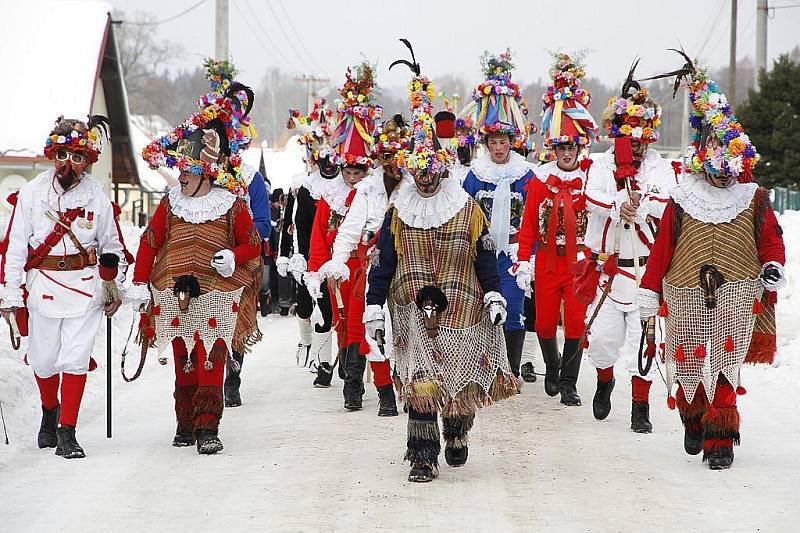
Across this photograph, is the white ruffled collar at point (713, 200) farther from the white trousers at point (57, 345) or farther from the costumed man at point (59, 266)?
the white trousers at point (57, 345)

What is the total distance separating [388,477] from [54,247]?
287 centimetres

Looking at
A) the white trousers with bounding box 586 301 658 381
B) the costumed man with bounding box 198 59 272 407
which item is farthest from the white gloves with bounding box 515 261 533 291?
the costumed man with bounding box 198 59 272 407

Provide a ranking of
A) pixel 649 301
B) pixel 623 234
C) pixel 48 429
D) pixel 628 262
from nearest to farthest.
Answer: pixel 649 301 < pixel 48 429 < pixel 628 262 < pixel 623 234

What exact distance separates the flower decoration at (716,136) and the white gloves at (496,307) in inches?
61.7

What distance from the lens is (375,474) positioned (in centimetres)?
742

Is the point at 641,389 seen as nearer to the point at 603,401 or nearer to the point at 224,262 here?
the point at 603,401

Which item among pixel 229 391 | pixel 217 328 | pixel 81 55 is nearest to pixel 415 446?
pixel 217 328

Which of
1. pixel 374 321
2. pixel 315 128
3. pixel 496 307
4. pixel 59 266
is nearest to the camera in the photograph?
pixel 496 307

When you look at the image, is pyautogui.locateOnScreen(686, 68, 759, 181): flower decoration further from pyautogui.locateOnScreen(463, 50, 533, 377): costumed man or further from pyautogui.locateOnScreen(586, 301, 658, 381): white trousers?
pyautogui.locateOnScreen(463, 50, 533, 377): costumed man

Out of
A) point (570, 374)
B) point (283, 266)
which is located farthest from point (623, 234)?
point (283, 266)

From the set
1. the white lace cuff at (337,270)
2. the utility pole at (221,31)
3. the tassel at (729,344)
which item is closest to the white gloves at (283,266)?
the white lace cuff at (337,270)

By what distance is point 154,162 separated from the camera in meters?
8.22

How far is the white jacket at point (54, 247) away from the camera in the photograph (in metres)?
8.14

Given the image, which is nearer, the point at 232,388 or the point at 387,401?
the point at 387,401
